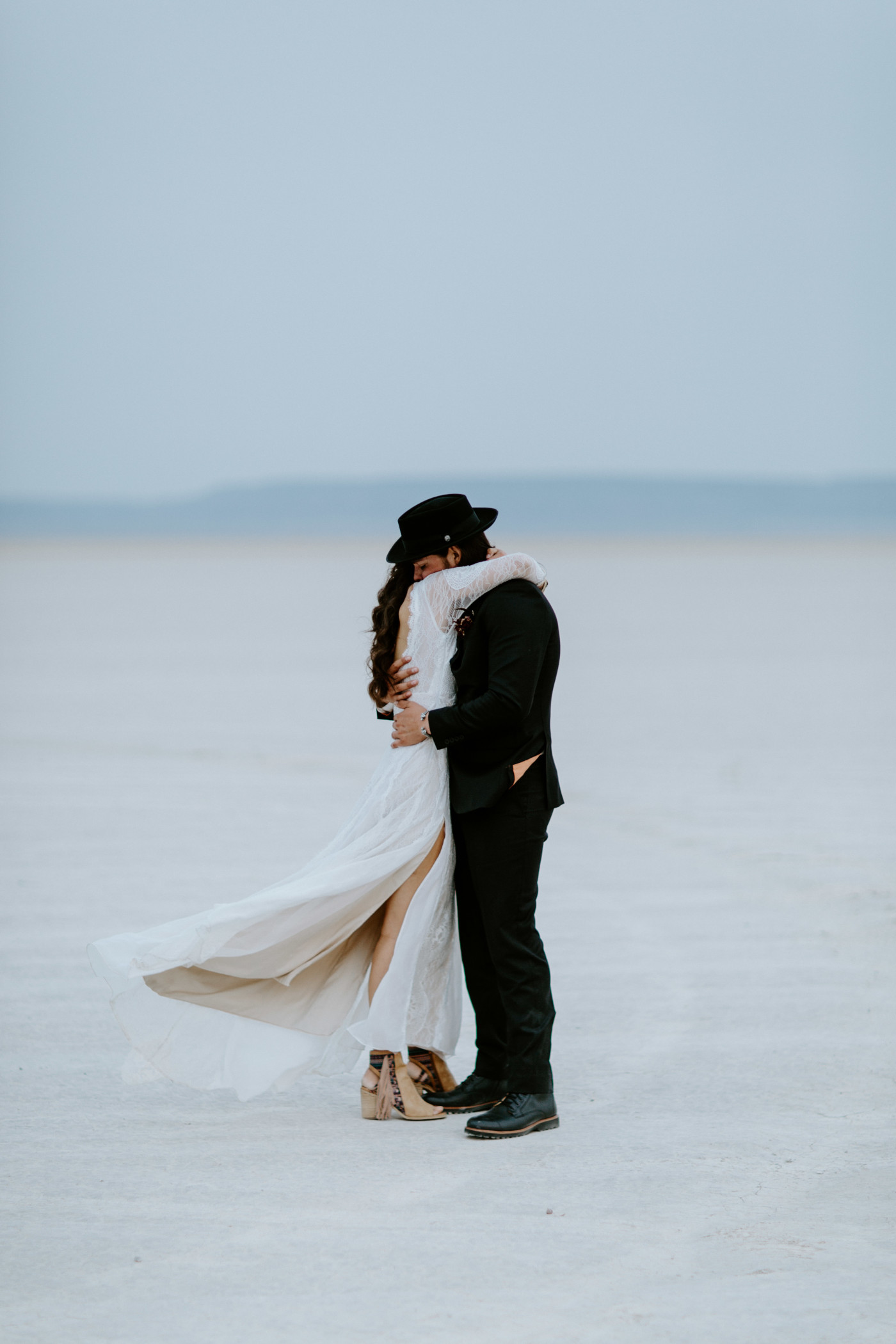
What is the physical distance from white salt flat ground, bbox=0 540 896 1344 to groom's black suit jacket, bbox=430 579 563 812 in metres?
1.06

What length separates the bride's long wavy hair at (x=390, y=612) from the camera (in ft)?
16.6

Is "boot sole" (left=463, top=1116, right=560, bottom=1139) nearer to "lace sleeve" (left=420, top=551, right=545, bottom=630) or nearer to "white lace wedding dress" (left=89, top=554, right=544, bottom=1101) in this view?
"white lace wedding dress" (left=89, top=554, right=544, bottom=1101)

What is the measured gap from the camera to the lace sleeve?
16.1 feet

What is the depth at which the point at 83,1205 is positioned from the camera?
4.20 meters

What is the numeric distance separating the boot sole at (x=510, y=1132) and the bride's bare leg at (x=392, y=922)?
38 centimetres

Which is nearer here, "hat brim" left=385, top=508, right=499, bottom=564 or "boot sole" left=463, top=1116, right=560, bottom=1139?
"boot sole" left=463, top=1116, right=560, bottom=1139

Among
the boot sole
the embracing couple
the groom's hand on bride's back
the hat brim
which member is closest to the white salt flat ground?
the boot sole

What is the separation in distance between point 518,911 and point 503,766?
44 cm

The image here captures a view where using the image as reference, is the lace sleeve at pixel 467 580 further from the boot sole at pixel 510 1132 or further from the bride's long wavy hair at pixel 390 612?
the boot sole at pixel 510 1132

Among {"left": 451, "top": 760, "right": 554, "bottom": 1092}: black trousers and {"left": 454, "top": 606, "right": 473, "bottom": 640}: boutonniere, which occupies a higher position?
{"left": 454, "top": 606, "right": 473, "bottom": 640}: boutonniere

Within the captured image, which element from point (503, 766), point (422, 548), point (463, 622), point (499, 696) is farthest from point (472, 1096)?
point (422, 548)

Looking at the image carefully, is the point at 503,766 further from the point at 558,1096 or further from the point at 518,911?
the point at 558,1096

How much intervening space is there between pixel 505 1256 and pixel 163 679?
55.5 feet

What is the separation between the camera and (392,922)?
4.99 metres
